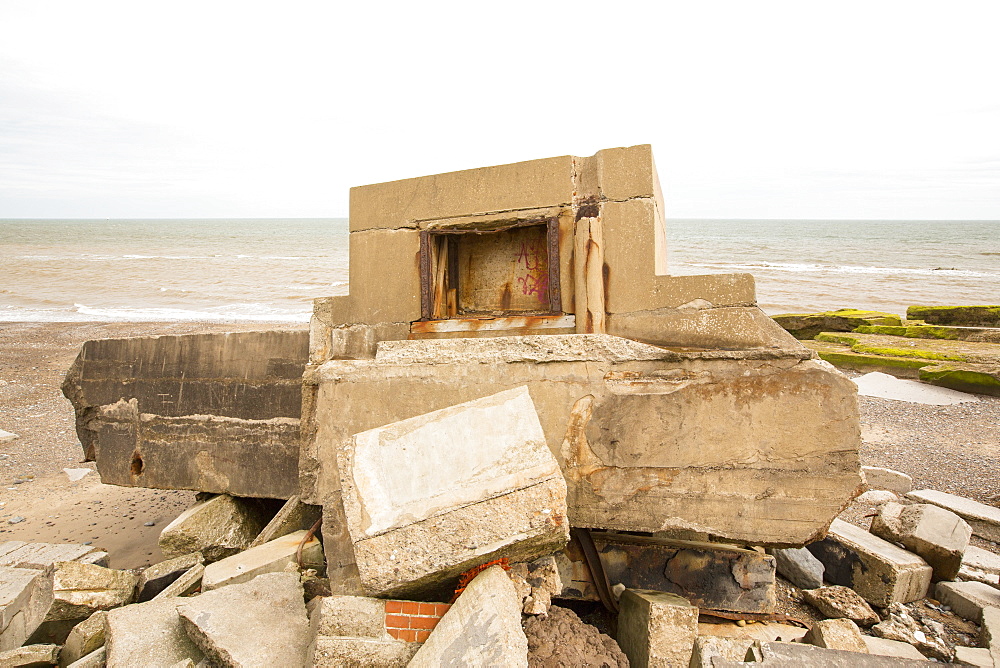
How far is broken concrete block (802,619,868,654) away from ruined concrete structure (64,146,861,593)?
1.50 ft

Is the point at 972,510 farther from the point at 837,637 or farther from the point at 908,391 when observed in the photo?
the point at 908,391

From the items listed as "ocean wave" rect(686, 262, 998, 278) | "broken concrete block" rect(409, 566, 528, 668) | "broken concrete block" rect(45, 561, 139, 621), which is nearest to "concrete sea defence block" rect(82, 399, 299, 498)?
"broken concrete block" rect(45, 561, 139, 621)

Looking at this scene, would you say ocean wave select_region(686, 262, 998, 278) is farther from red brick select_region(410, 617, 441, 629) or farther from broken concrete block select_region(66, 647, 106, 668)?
broken concrete block select_region(66, 647, 106, 668)

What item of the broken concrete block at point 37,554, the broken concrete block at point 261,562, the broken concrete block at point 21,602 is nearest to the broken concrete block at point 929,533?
the broken concrete block at point 261,562

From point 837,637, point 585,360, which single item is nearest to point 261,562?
point 585,360

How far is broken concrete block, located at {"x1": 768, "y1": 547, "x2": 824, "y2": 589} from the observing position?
3910 millimetres

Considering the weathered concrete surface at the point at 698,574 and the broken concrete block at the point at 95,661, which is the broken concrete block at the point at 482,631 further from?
the broken concrete block at the point at 95,661

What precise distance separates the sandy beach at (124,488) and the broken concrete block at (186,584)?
1.32 metres

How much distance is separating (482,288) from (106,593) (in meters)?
3.20

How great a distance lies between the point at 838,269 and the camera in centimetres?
3145

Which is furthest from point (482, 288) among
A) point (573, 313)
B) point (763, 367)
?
point (763, 367)

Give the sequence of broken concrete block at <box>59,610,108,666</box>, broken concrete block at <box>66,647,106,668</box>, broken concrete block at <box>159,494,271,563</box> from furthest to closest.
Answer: broken concrete block at <box>159,494,271,563</box>, broken concrete block at <box>59,610,108,666</box>, broken concrete block at <box>66,647,106,668</box>

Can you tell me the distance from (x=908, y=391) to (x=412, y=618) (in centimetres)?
988

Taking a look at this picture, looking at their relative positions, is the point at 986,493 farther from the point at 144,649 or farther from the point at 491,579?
the point at 144,649
